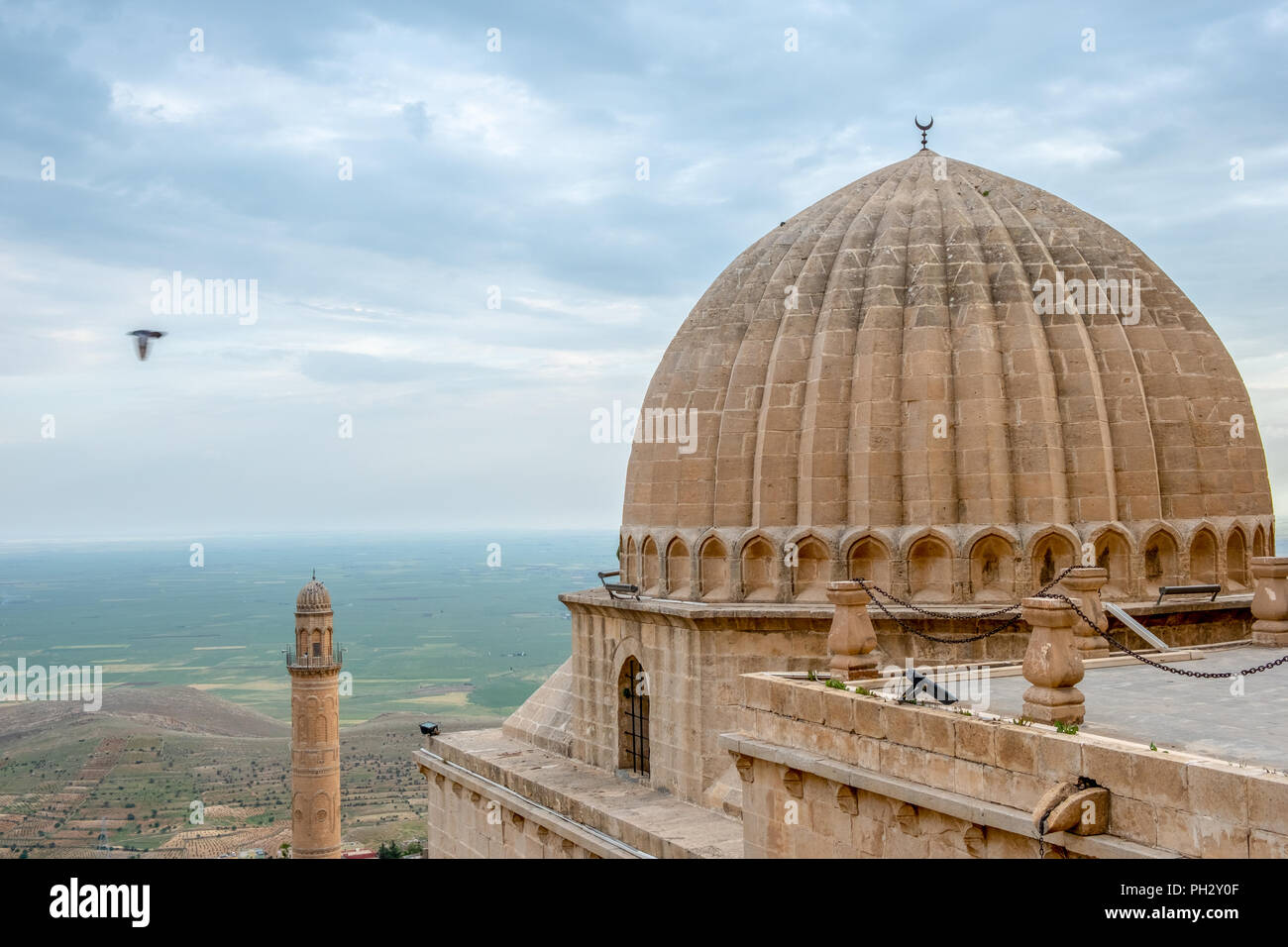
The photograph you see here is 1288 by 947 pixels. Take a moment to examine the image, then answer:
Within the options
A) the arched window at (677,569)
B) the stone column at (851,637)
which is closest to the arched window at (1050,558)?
the stone column at (851,637)

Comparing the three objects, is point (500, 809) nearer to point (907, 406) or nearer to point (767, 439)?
point (767, 439)

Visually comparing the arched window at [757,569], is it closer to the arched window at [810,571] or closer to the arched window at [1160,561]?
the arched window at [810,571]

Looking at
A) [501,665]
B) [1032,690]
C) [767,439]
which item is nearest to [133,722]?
[501,665]

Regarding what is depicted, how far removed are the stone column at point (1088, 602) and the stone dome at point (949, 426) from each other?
1.25m

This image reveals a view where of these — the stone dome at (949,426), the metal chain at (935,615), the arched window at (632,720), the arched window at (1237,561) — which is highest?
the stone dome at (949,426)

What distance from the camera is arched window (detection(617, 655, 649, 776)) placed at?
16.1 meters

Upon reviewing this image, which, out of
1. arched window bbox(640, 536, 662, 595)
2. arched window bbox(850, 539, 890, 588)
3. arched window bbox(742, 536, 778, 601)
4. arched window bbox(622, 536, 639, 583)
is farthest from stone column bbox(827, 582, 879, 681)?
arched window bbox(622, 536, 639, 583)

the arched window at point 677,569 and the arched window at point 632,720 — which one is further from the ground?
the arched window at point 677,569

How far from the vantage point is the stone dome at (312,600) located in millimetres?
39375

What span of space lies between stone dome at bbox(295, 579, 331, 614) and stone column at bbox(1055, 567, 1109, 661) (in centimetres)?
3026

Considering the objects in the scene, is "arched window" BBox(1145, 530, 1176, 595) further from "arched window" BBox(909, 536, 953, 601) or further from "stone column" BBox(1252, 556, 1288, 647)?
"arched window" BBox(909, 536, 953, 601)
